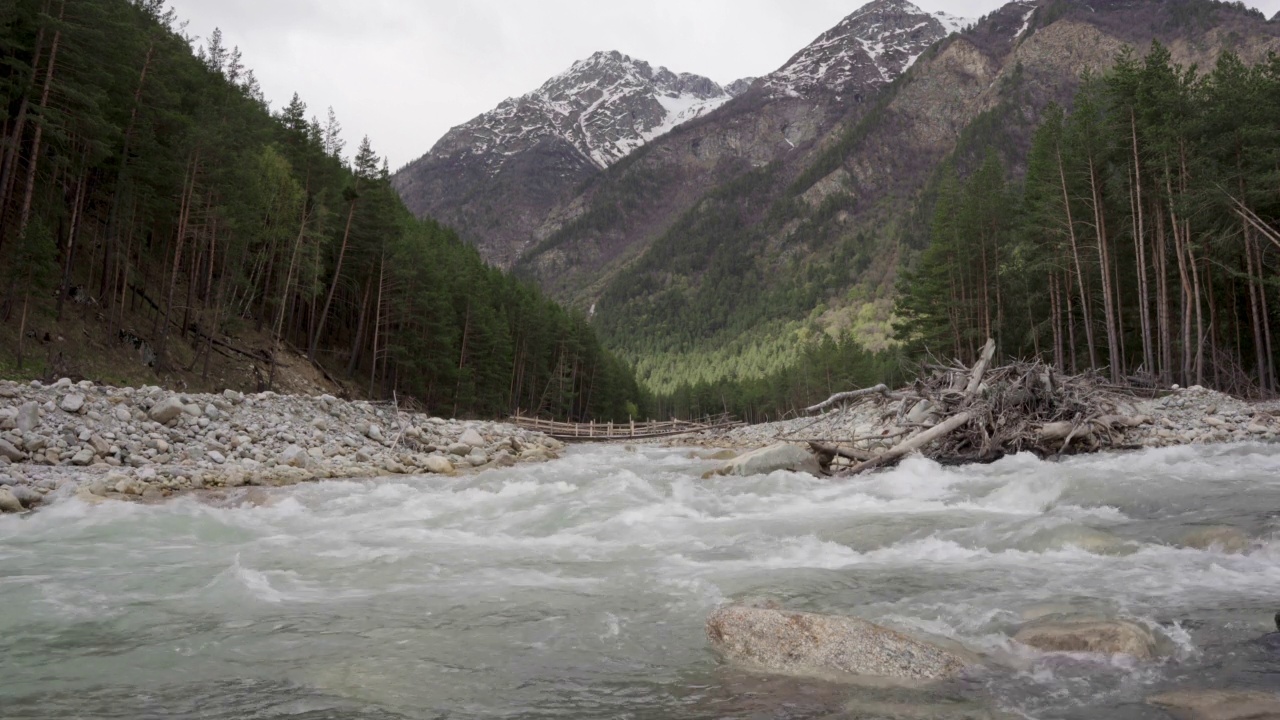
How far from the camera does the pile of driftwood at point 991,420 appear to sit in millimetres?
12859

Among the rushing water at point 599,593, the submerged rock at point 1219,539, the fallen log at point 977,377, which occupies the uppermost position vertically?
the fallen log at point 977,377

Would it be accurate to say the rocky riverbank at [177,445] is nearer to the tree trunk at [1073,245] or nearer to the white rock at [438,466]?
Answer: the white rock at [438,466]

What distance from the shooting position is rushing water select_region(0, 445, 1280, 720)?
3.52 metres

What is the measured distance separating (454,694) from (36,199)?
2790cm

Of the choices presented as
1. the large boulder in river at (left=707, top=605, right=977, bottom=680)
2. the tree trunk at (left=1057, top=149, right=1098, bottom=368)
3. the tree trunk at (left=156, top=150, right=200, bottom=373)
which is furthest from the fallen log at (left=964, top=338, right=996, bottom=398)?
the tree trunk at (left=156, top=150, right=200, bottom=373)

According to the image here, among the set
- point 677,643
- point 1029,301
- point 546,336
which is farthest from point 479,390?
point 677,643

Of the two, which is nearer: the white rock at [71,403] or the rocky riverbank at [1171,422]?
the white rock at [71,403]

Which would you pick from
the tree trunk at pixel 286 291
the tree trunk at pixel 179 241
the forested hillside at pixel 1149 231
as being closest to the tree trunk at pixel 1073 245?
the forested hillside at pixel 1149 231

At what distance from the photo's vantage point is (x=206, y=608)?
519 centimetres

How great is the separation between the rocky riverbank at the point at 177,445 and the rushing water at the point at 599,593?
203 centimetres

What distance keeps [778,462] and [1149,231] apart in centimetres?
2161

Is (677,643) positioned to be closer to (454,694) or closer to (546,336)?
(454,694)

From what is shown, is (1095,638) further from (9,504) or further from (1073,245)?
(1073,245)

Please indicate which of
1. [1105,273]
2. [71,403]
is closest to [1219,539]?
[71,403]
